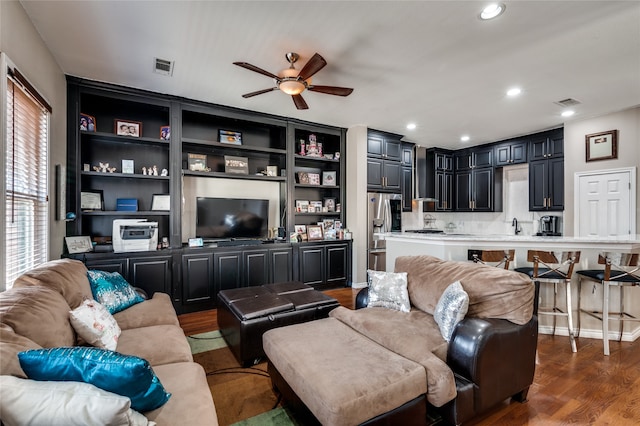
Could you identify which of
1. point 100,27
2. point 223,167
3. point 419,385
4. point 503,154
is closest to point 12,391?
point 419,385

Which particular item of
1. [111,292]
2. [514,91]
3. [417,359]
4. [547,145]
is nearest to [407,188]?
[547,145]

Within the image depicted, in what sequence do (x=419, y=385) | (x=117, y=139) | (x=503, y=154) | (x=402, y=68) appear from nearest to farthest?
(x=419, y=385)
(x=402, y=68)
(x=117, y=139)
(x=503, y=154)

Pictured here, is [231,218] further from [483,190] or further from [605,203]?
[605,203]

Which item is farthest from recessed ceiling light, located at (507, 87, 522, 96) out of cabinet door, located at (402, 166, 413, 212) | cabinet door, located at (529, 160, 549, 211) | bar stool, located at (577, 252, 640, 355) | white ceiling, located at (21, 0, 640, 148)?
cabinet door, located at (402, 166, 413, 212)

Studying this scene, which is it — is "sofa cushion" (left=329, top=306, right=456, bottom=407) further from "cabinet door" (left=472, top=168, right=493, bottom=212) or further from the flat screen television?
"cabinet door" (left=472, top=168, right=493, bottom=212)

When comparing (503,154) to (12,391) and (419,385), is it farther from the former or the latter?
(12,391)

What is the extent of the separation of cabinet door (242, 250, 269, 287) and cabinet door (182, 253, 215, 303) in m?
0.46

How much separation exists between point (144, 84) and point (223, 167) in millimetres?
1484

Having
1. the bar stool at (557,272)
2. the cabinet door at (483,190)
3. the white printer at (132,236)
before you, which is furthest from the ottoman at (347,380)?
the cabinet door at (483,190)

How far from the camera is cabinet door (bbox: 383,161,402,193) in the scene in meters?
5.58

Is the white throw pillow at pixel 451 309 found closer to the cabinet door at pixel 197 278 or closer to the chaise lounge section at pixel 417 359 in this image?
the chaise lounge section at pixel 417 359

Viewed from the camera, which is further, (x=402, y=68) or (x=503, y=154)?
(x=503, y=154)

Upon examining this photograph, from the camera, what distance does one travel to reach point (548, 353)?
2.81 m

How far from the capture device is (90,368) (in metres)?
1.01
